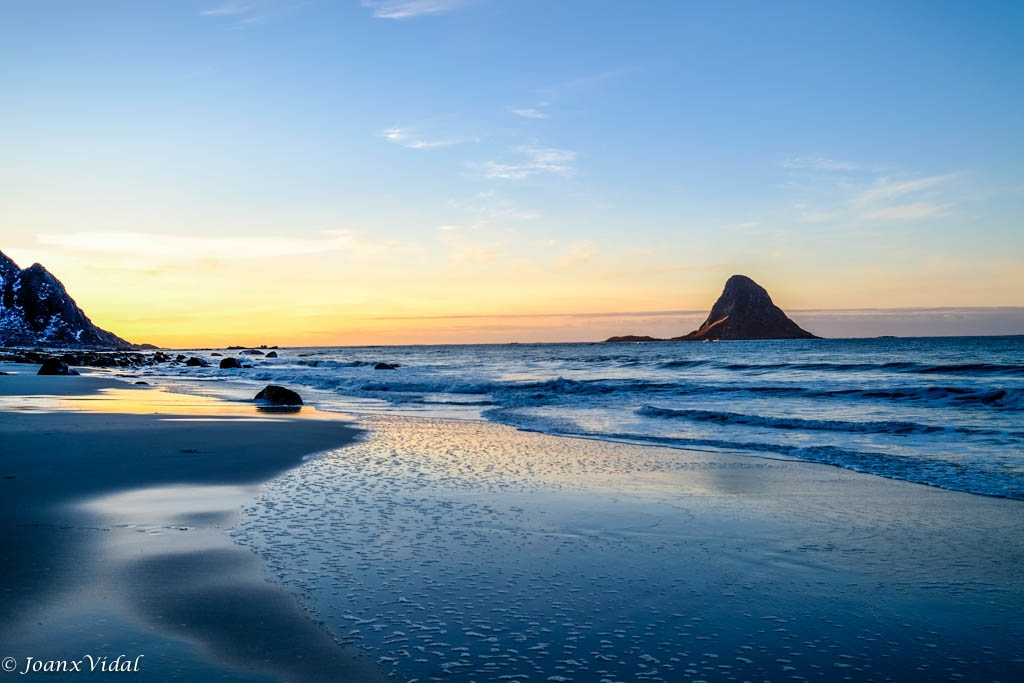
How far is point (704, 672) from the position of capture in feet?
12.8

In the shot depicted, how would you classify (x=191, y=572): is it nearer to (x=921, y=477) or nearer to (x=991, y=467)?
(x=921, y=477)

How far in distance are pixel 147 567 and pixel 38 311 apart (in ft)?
726

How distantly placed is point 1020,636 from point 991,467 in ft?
27.0

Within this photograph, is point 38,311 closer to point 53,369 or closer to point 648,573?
point 53,369

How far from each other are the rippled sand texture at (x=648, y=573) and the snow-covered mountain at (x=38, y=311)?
201914mm

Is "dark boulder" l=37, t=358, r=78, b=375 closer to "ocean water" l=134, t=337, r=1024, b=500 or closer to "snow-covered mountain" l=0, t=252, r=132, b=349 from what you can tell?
"ocean water" l=134, t=337, r=1024, b=500

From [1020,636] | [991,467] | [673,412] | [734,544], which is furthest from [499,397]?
[1020,636]

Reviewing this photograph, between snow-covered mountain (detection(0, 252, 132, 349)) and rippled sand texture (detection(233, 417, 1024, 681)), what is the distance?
20191 centimetres

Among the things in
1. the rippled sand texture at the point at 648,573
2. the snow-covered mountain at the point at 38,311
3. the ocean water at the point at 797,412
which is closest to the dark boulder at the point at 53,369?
the ocean water at the point at 797,412

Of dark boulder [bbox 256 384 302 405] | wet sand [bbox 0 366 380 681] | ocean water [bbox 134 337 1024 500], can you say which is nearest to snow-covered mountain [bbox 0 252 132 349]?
ocean water [bbox 134 337 1024 500]

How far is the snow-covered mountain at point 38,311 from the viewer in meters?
179

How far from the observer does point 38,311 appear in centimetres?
18588

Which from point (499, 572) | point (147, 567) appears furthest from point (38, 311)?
point (499, 572)

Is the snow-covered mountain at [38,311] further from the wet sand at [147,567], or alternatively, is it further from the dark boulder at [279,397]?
the wet sand at [147,567]
